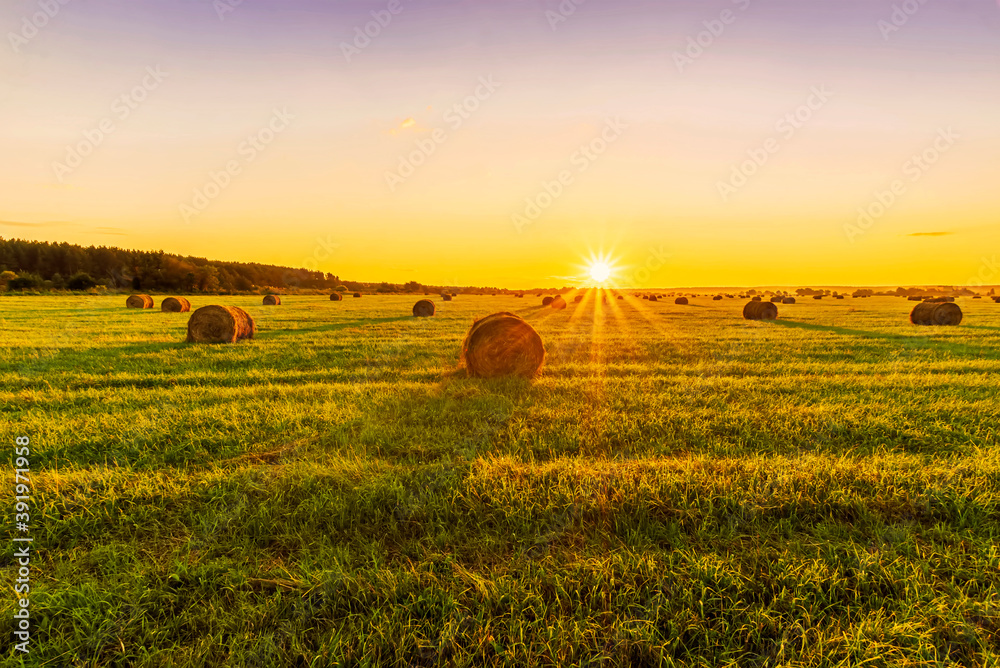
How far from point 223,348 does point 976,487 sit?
60.6ft

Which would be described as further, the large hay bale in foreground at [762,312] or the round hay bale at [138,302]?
the round hay bale at [138,302]

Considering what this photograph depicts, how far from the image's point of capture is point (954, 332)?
69.7 feet

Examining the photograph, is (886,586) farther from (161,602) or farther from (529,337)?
(529,337)

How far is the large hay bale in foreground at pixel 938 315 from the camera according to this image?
1016 inches

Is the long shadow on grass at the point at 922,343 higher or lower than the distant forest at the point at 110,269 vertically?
lower

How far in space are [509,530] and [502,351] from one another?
7.27 metres

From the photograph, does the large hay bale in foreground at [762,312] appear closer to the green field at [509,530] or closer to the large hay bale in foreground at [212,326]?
the green field at [509,530]

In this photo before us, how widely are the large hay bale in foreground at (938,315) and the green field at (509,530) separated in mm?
24893

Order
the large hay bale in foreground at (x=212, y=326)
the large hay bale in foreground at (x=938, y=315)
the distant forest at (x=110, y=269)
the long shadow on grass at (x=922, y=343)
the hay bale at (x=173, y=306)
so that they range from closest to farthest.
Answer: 1. the long shadow on grass at (x=922, y=343)
2. the large hay bale in foreground at (x=212, y=326)
3. the large hay bale in foreground at (x=938, y=315)
4. the hay bale at (x=173, y=306)
5. the distant forest at (x=110, y=269)

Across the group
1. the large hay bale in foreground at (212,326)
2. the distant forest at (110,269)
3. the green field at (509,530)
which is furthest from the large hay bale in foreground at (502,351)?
the distant forest at (110,269)

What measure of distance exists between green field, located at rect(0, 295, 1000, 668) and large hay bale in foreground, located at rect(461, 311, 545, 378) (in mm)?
2797

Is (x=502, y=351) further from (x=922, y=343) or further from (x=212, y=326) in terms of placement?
(x=922, y=343)

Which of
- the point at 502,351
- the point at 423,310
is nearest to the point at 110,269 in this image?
the point at 423,310

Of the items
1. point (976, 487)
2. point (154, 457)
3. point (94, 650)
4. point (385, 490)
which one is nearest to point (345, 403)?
point (154, 457)
